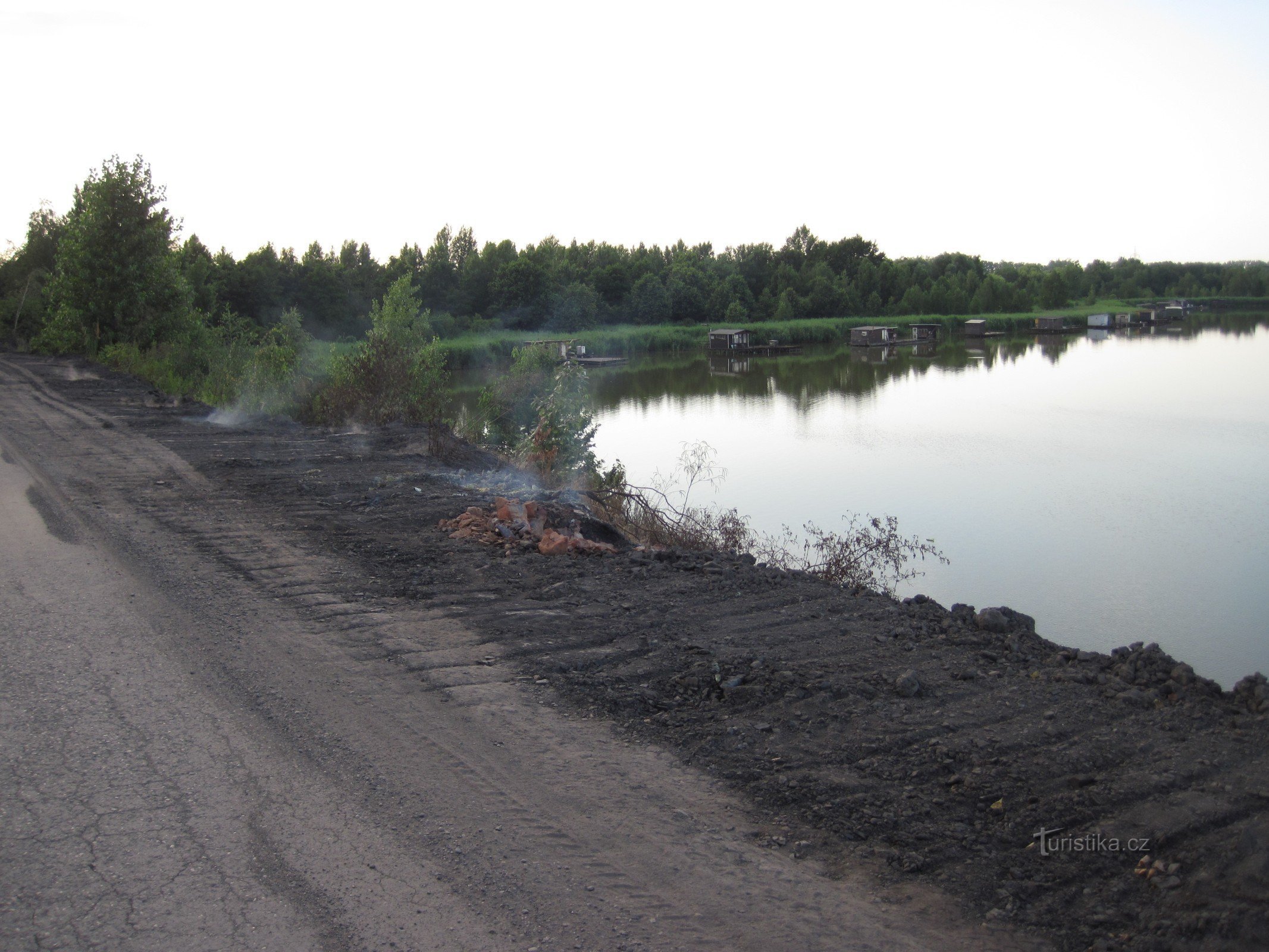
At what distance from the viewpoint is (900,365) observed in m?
64.9

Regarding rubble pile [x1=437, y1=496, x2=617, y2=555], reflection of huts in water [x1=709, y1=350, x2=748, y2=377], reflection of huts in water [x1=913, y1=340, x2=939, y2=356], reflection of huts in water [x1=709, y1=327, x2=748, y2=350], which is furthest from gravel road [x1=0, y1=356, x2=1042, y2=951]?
reflection of huts in water [x1=913, y1=340, x2=939, y2=356]

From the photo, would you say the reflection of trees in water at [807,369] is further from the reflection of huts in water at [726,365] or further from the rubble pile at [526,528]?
the rubble pile at [526,528]

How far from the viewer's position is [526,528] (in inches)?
345

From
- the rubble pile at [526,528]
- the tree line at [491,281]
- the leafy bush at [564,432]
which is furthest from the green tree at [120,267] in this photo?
the rubble pile at [526,528]

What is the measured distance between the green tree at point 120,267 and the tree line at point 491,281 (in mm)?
49

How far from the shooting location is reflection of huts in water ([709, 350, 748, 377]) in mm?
59656

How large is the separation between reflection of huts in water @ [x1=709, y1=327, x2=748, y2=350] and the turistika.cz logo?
75.1 metres

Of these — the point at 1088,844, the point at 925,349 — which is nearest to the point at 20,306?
the point at 1088,844

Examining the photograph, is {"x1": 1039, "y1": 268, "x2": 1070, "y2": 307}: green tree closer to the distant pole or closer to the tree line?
the tree line

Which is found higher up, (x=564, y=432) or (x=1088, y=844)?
(x=564, y=432)

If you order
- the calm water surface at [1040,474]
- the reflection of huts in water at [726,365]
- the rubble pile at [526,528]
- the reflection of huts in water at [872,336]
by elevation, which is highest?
the reflection of huts in water at [872,336]

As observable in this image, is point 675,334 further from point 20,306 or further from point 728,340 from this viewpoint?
point 20,306

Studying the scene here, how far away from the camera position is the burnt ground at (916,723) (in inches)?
135

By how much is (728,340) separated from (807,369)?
1628cm
